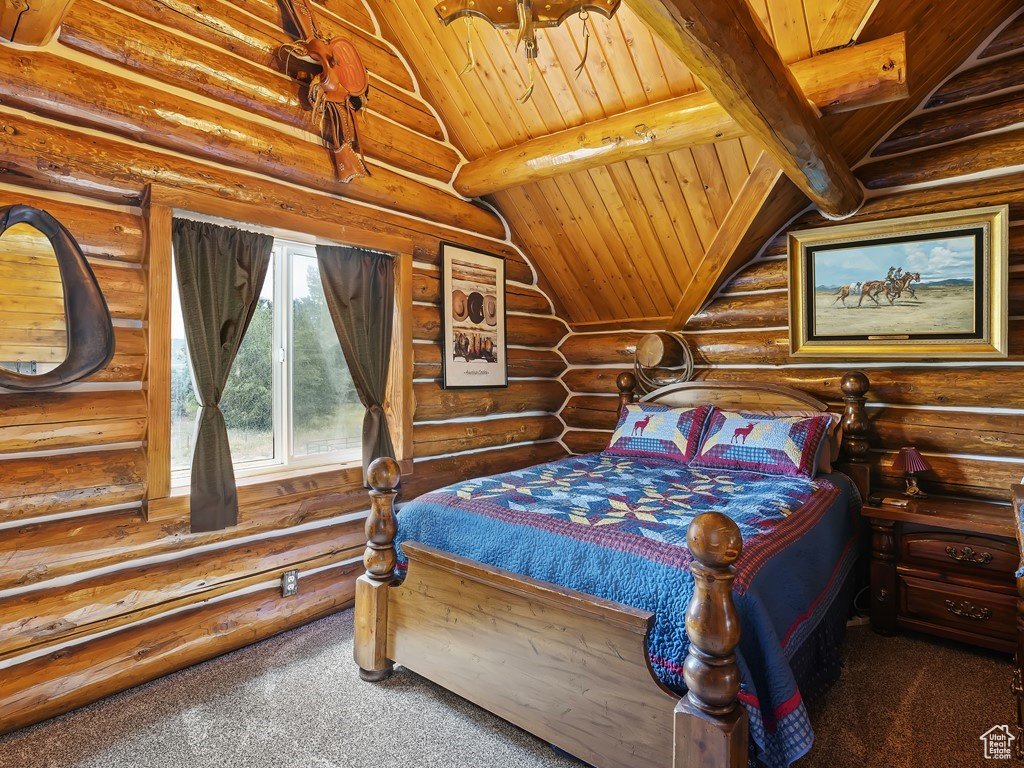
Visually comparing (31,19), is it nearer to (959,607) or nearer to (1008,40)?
(1008,40)

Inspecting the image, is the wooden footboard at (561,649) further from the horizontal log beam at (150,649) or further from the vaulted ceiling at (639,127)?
the vaulted ceiling at (639,127)

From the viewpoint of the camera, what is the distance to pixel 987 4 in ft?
8.93

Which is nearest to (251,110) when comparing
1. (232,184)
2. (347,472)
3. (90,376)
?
(232,184)

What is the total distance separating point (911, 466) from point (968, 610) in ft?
2.32

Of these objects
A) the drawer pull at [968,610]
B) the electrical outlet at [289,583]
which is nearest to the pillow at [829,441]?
the drawer pull at [968,610]

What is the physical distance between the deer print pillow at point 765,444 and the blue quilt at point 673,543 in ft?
0.28

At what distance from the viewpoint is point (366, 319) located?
342 cm

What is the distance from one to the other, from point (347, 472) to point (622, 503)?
1.69 meters

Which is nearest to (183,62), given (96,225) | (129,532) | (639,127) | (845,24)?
(96,225)

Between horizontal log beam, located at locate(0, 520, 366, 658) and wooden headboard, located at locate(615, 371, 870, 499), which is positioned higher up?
wooden headboard, located at locate(615, 371, 870, 499)

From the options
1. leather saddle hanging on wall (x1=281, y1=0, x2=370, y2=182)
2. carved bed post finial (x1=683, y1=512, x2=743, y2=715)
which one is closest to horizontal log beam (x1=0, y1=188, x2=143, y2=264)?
leather saddle hanging on wall (x1=281, y1=0, x2=370, y2=182)

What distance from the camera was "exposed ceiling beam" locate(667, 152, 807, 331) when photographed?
3.18 meters

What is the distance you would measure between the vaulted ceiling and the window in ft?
4.93

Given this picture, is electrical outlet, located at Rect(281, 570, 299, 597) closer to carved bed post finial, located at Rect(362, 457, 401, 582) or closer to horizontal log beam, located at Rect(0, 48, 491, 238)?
carved bed post finial, located at Rect(362, 457, 401, 582)
